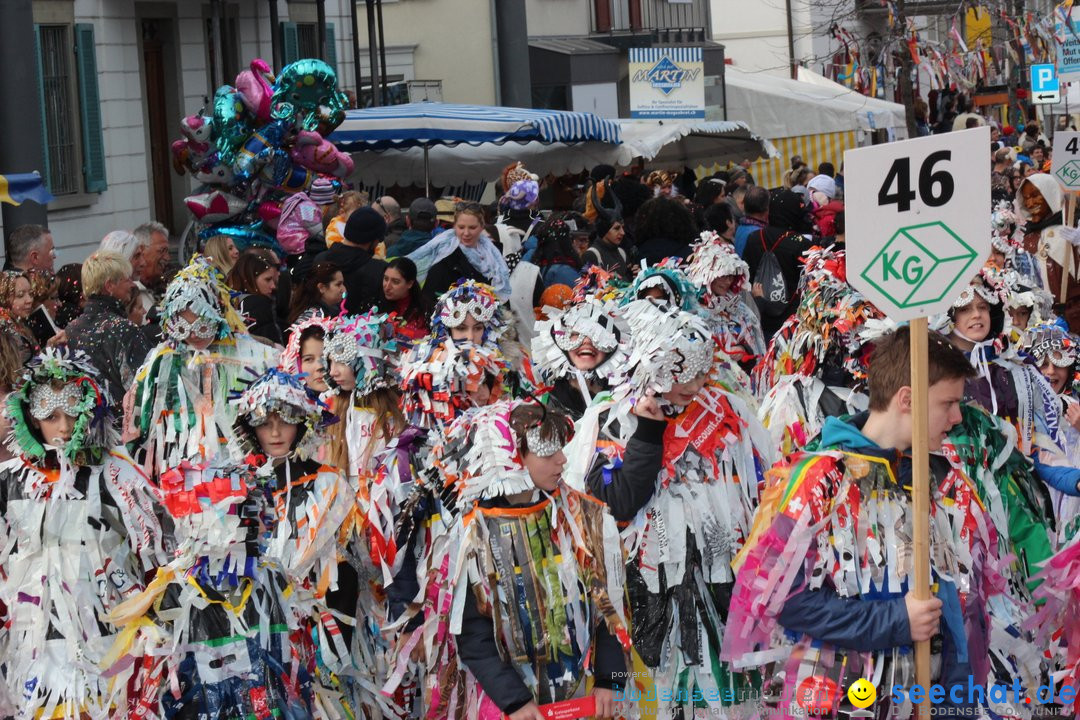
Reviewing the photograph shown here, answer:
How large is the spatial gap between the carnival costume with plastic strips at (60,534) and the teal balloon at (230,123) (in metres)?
6.62

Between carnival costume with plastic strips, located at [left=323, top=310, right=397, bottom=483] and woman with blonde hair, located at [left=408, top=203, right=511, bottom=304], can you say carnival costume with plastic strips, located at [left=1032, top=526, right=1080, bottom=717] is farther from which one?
woman with blonde hair, located at [left=408, top=203, right=511, bottom=304]

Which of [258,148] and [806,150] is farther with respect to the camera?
[806,150]

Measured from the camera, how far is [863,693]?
4.38m

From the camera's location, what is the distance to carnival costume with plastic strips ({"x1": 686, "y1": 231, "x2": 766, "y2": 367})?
938 cm

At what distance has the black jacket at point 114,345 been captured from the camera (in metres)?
8.52

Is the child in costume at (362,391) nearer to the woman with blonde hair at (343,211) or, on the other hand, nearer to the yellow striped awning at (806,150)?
the woman with blonde hair at (343,211)

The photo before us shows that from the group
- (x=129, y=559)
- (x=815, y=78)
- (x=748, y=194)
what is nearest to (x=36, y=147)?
(x=748, y=194)

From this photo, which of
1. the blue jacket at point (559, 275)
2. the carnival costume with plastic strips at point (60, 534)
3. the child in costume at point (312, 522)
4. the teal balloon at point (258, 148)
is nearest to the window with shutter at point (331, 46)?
the teal balloon at point (258, 148)

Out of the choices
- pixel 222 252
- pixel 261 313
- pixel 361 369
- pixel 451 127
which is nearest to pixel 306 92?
pixel 222 252

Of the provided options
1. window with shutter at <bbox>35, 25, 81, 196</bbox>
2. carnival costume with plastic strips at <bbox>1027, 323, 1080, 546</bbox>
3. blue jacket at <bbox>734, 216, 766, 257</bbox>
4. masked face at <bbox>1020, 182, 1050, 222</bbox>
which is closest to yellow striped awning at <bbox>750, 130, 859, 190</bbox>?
window with shutter at <bbox>35, 25, 81, 196</bbox>

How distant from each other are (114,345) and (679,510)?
3974mm

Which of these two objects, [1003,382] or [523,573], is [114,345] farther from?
[1003,382]

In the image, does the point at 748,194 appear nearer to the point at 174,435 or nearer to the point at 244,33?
the point at 174,435

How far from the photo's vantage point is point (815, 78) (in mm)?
34500
